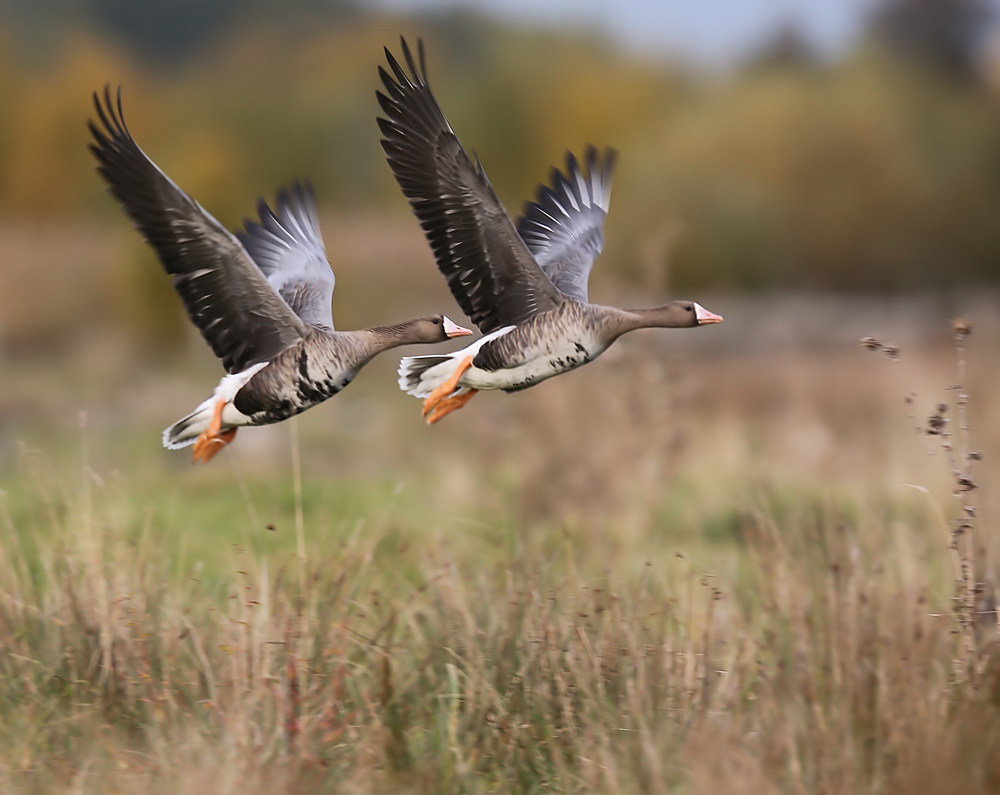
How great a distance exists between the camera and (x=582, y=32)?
127 ft

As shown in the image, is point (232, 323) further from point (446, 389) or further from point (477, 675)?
point (477, 675)

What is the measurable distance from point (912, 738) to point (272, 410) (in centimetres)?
298

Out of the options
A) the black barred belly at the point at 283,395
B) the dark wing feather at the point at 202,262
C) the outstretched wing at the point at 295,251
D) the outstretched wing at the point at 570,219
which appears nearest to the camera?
the black barred belly at the point at 283,395

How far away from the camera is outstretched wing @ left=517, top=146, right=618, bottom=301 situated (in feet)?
16.3

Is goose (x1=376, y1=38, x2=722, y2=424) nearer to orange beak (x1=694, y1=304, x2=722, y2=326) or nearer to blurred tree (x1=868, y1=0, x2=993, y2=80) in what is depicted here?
orange beak (x1=694, y1=304, x2=722, y2=326)

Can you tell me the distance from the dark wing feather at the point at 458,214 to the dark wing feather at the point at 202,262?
22.6 inches

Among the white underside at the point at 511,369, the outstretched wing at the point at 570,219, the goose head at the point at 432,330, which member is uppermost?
the outstretched wing at the point at 570,219

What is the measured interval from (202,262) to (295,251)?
4.04 ft

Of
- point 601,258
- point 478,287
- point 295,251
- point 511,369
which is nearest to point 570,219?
point 295,251

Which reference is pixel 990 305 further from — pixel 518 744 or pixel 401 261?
pixel 518 744

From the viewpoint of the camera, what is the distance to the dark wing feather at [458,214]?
3717mm

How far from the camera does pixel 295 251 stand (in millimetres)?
4809

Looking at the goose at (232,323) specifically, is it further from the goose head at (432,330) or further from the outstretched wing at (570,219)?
the outstretched wing at (570,219)

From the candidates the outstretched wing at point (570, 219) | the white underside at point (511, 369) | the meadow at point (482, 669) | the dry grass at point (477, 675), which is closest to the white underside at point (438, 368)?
Answer: the white underside at point (511, 369)
